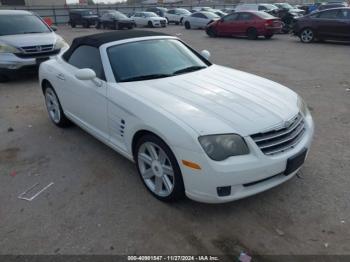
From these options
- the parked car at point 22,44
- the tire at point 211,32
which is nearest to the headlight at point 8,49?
the parked car at point 22,44

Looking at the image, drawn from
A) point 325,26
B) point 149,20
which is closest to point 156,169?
point 325,26

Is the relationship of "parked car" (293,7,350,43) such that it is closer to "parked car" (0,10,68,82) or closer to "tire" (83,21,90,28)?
"parked car" (0,10,68,82)

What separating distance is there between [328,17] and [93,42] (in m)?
13.4

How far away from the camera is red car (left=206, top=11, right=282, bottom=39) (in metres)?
16.8

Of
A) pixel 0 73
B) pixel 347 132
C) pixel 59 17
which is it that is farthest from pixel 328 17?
pixel 59 17

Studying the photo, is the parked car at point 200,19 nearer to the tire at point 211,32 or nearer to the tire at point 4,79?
the tire at point 211,32

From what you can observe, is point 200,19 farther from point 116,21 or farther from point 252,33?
point 252,33

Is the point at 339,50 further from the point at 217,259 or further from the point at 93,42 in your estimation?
the point at 217,259

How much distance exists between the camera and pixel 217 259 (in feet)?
8.41

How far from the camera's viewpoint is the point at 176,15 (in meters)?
30.5

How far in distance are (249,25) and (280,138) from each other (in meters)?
15.8

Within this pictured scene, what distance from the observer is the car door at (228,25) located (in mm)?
18102

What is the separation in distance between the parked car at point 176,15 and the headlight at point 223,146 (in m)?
29.3

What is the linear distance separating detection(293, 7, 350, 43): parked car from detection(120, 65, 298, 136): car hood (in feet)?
40.3
